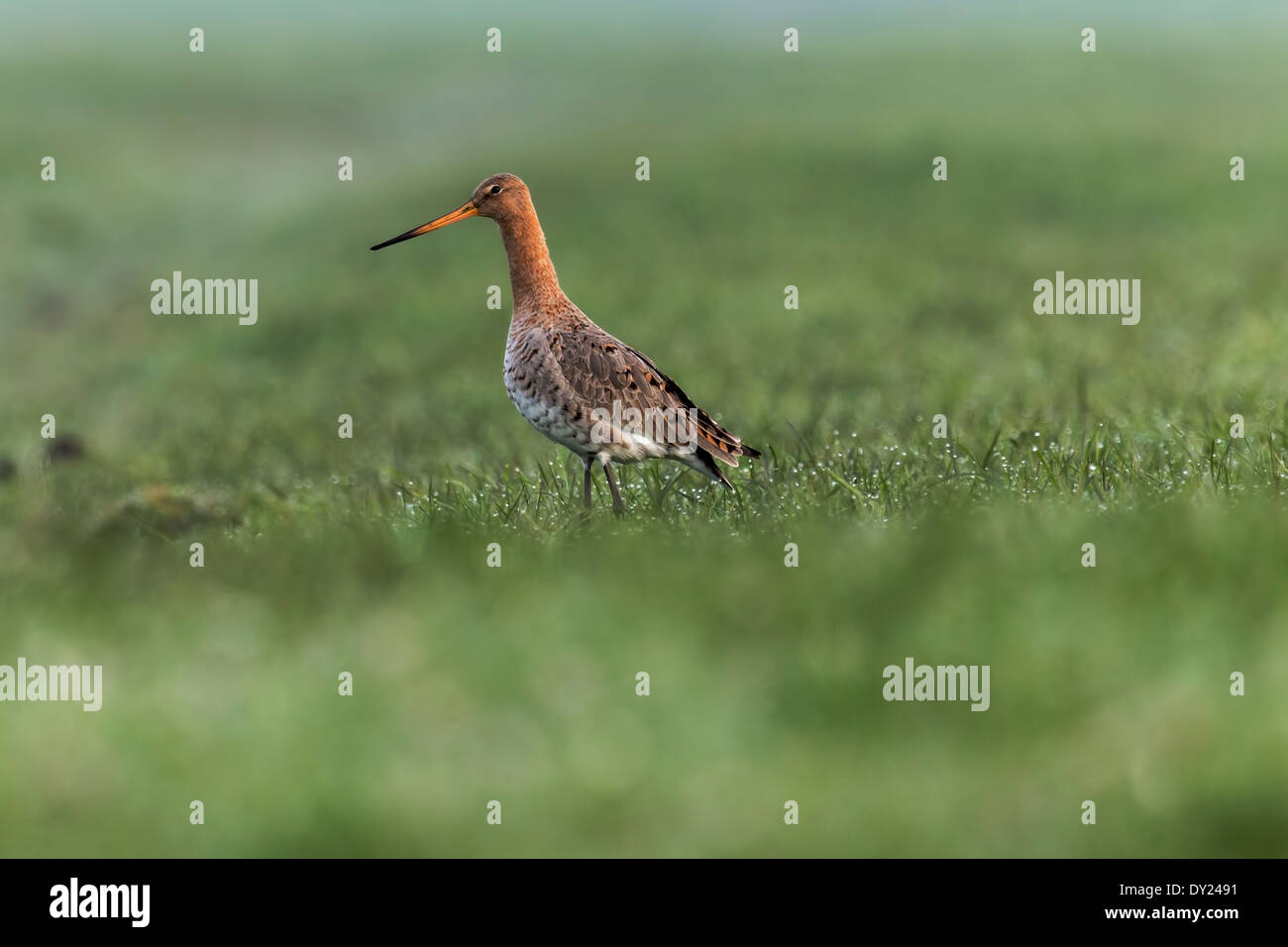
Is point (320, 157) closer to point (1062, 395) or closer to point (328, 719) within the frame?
point (1062, 395)

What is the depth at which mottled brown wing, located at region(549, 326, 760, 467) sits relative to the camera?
7.97 meters

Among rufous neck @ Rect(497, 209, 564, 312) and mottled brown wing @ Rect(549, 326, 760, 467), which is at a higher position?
rufous neck @ Rect(497, 209, 564, 312)

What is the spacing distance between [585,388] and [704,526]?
3.60 ft

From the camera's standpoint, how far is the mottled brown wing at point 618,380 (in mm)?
7969

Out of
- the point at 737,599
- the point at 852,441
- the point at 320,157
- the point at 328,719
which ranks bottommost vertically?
the point at 328,719

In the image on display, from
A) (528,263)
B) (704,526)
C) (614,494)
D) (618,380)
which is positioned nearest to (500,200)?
(528,263)

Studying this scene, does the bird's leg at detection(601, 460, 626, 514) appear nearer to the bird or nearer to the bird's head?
the bird

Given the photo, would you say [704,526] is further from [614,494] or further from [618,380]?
[618,380]

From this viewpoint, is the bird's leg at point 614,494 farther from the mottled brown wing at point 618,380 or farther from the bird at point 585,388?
the mottled brown wing at point 618,380

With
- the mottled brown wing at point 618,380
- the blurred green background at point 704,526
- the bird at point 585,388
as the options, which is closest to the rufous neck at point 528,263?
the bird at point 585,388

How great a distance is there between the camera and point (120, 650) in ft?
20.2

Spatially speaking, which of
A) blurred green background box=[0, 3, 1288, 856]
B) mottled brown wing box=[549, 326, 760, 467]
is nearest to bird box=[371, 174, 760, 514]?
mottled brown wing box=[549, 326, 760, 467]
